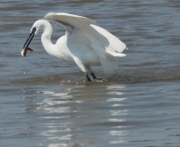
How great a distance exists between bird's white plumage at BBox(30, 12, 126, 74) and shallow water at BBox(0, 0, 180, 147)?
13.0 inches

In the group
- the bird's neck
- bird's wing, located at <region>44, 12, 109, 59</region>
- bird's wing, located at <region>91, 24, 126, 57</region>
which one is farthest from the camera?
the bird's neck

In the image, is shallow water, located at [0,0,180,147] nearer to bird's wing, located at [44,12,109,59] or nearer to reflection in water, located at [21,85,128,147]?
reflection in water, located at [21,85,128,147]

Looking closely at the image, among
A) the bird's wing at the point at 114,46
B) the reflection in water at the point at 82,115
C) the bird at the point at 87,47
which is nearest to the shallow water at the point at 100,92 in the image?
the reflection in water at the point at 82,115

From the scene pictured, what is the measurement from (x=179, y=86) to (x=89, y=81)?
5.15ft

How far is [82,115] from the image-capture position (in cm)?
789

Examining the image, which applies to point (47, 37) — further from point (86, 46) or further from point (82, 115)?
point (82, 115)

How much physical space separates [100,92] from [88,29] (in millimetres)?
1123

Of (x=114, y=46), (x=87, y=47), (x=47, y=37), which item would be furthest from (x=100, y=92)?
(x=47, y=37)

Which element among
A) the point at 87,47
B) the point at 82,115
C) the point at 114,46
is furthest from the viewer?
the point at 87,47

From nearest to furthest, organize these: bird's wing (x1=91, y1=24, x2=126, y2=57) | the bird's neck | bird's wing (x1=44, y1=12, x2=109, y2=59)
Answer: bird's wing (x1=44, y1=12, x2=109, y2=59)
bird's wing (x1=91, y1=24, x2=126, y2=57)
the bird's neck

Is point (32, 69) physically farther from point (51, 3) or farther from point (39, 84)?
point (51, 3)

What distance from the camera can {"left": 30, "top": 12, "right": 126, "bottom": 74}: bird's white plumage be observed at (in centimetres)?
1030

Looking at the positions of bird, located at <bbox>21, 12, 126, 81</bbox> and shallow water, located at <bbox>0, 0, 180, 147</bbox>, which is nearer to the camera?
shallow water, located at <bbox>0, 0, 180, 147</bbox>

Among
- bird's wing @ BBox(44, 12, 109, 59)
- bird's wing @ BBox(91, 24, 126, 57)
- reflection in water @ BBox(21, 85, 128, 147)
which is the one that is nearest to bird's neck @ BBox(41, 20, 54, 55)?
bird's wing @ BBox(44, 12, 109, 59)
